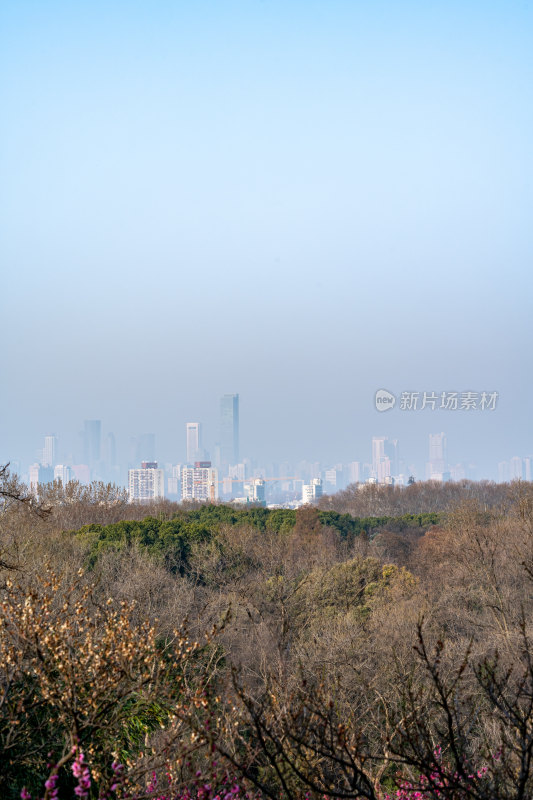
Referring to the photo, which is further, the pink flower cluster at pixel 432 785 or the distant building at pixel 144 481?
the distant building at pixel 144 481

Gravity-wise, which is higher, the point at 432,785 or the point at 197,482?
the point at 197,482

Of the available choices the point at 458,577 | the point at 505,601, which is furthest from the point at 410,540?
the point at 505,601

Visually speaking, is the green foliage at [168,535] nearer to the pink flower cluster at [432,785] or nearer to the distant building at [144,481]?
the pink flower cluster at [432,785]

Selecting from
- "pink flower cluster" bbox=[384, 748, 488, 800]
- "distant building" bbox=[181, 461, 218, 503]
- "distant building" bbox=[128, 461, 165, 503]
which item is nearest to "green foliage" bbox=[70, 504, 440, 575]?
"pink flower cluster" bbox=[384, 748, 488, 800]

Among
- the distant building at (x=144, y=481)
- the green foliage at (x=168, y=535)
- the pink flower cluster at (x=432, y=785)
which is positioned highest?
the distant building at (x=144, y=481)

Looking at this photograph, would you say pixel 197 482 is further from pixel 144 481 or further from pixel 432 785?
pixel 432 785

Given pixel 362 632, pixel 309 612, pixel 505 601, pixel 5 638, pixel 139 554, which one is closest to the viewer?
pixel 5 638

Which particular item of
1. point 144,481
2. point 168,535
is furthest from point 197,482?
point 168,535

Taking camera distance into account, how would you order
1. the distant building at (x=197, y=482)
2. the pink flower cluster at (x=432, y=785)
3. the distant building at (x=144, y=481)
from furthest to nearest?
the distant building at (x=197, y=482), the distant building at (x=144, y=481), the pink flower cluster at (x=432, y=785)

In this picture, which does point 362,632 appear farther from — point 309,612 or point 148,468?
point 148,468

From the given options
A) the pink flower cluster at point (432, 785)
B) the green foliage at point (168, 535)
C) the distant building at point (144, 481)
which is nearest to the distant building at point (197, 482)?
the distant building at point (144, 481)

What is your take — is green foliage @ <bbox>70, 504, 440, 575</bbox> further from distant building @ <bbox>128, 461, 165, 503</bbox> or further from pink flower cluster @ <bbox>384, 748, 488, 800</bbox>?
distant building @ <bbox>128, 461, 165, 503</bbox>
